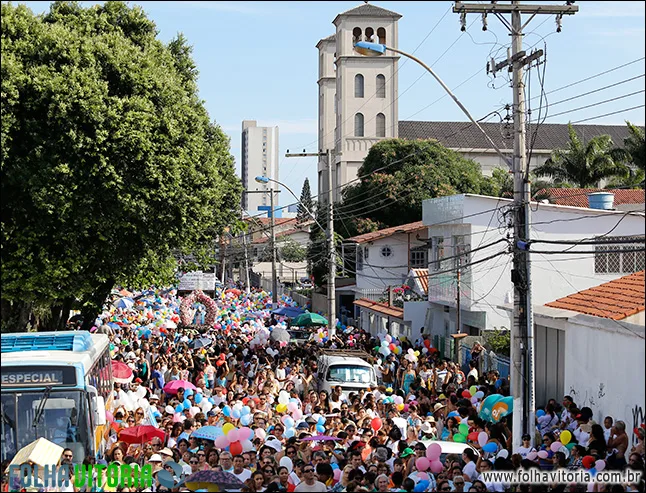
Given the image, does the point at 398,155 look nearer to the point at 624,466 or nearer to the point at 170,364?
the point at 170,364

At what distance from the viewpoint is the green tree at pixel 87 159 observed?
19.0 meters

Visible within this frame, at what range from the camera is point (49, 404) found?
12594mm

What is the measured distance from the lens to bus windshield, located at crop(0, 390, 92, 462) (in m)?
12.1

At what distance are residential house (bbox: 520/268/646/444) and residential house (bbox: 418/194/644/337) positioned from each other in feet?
9.85

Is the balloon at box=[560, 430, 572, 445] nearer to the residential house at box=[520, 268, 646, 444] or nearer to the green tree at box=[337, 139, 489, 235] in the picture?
the residential house at box=[520, 268, 646, 444]

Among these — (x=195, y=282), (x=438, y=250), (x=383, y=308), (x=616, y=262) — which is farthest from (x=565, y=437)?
(x=195, y=282)

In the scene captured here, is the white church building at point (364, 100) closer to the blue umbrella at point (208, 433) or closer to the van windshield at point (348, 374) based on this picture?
the van windshield at point (348, 374)

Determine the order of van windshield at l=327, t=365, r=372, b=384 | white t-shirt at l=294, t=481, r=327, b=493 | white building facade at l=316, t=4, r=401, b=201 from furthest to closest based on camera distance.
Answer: white building facade at l=316, t=4, r=401, b=201 → van windshield at l=327, t=365, r=372, b=384 → white t-shirt at l=294, t=481, r=327, b=493

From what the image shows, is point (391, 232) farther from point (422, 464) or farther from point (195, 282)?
point (422, 464)

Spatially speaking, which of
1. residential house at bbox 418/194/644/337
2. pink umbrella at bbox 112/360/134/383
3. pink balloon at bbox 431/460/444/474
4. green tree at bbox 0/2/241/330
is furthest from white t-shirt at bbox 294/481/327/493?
residential house at bbox 418/194/644/337

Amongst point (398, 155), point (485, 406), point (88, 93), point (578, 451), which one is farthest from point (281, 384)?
point (398, 155)

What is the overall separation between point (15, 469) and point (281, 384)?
1199cm

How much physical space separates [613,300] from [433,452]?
8.24m

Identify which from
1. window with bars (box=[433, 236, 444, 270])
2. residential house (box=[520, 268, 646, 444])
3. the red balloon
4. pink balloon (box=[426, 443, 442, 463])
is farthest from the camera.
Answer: window with bars (box=[433, 236, 444, 270])
